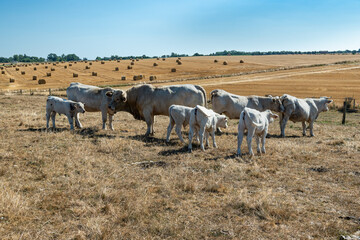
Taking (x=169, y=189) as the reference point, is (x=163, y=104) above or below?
above

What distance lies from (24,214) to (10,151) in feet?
15.6

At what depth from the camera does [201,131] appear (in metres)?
10.6

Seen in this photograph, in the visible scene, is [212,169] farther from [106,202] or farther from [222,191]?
[106,202]

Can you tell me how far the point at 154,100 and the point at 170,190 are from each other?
7723 millimetres

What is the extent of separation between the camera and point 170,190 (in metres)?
6.95

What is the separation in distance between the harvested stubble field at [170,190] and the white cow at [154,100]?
2799mm

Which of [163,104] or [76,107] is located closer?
[76,107]

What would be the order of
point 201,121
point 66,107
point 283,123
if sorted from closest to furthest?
point 201,121, point 66,107, point 283,123

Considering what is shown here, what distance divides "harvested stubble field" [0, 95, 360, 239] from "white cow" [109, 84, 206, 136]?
9.18ft

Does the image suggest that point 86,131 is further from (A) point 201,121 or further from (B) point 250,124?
(B) point 250,124

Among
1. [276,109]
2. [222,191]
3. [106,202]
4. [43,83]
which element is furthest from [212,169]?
[43,83]

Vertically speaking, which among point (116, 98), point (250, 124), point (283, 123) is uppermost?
point (116, 98)

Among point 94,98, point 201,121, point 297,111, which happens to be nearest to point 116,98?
point 94,98

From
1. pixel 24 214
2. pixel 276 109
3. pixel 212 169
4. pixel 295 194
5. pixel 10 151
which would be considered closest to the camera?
pixel 24 214
